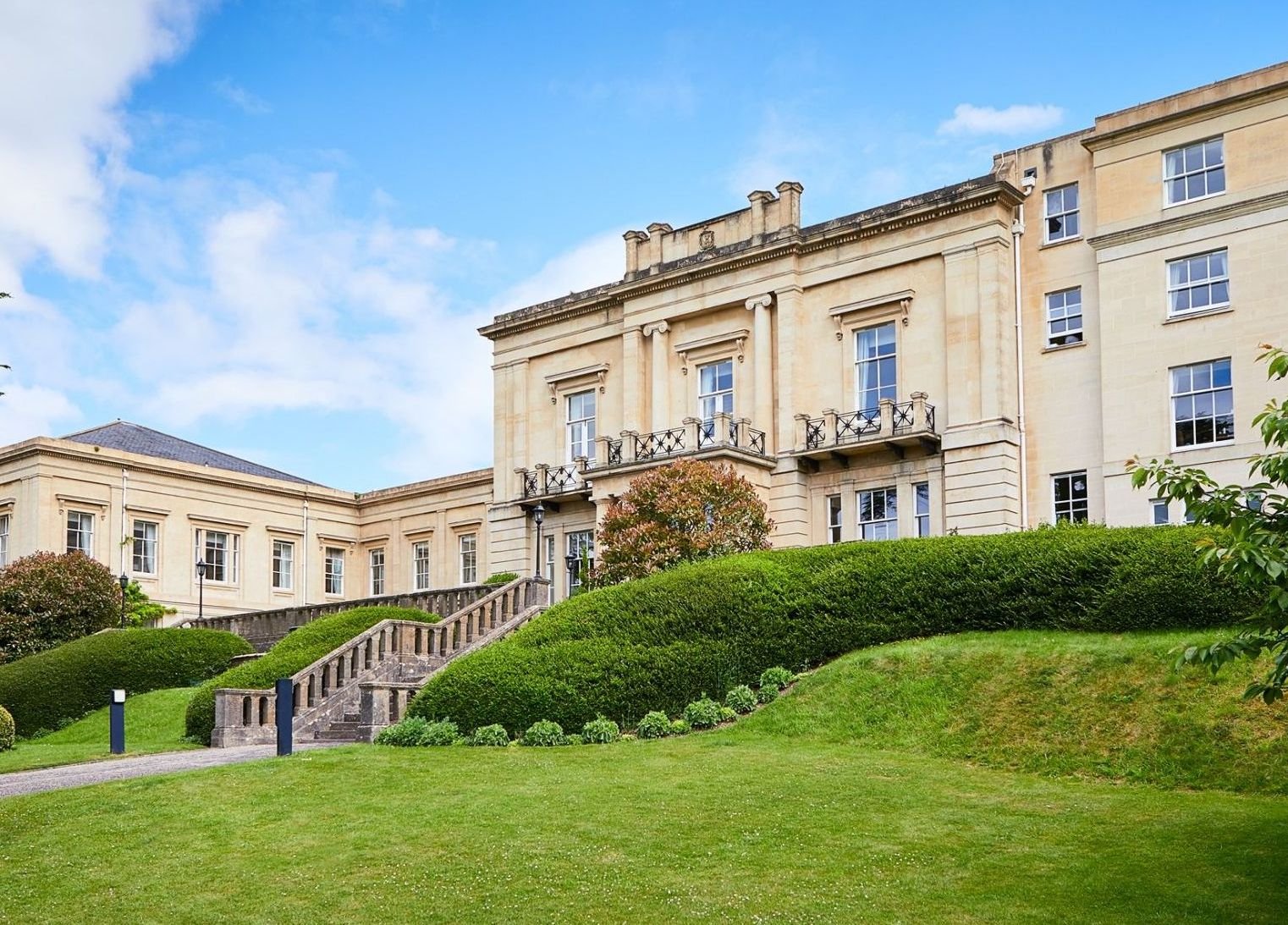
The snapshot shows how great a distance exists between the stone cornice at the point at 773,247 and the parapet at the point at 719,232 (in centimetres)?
31

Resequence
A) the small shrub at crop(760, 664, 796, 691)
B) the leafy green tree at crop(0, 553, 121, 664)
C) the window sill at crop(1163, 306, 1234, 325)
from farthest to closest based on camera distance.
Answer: the leafy green tree at crop(0, 553, 121, 664)
the window sill at crop(1163, 306, 1234, 325)
the small shrub at crop(760, 664, 796, 691)

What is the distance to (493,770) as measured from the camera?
56.9 ft

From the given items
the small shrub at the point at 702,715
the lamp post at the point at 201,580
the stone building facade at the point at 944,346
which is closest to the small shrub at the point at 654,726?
the small shrub at the point at 702,715

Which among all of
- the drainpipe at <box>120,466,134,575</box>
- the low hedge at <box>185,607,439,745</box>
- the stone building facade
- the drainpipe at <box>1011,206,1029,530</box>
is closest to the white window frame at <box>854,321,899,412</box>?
the stone building facade

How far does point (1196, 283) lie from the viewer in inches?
1196

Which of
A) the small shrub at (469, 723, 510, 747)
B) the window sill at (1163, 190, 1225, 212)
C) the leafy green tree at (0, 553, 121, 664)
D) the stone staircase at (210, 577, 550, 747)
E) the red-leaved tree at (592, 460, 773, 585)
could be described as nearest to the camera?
the small shrub at (469, 723, 510, 747)

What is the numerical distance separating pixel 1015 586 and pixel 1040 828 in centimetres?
809

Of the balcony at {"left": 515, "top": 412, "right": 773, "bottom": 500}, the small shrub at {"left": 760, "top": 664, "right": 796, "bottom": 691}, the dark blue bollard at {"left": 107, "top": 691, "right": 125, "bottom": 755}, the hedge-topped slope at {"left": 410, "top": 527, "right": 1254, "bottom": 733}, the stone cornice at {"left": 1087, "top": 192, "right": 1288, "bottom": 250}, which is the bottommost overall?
the dark blue bollard at {"left": 107, "top": 691, "right": 125, "bottom": 755}

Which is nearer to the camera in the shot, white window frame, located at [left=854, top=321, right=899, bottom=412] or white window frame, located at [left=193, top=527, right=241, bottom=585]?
white window frame, located at [left=854, top=321, right=899, bottom=412]

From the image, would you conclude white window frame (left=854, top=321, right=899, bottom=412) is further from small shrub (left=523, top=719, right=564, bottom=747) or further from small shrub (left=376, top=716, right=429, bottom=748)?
small shrub (left=376, top=716, right=429, bottom=748)

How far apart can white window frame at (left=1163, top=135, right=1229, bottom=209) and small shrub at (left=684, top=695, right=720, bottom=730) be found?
17485 millimetres

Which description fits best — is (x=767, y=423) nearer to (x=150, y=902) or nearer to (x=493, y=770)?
(x=493, y=770)

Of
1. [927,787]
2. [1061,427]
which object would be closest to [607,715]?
[927,787]

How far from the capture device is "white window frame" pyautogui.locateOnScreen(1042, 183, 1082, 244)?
32.6 meters
